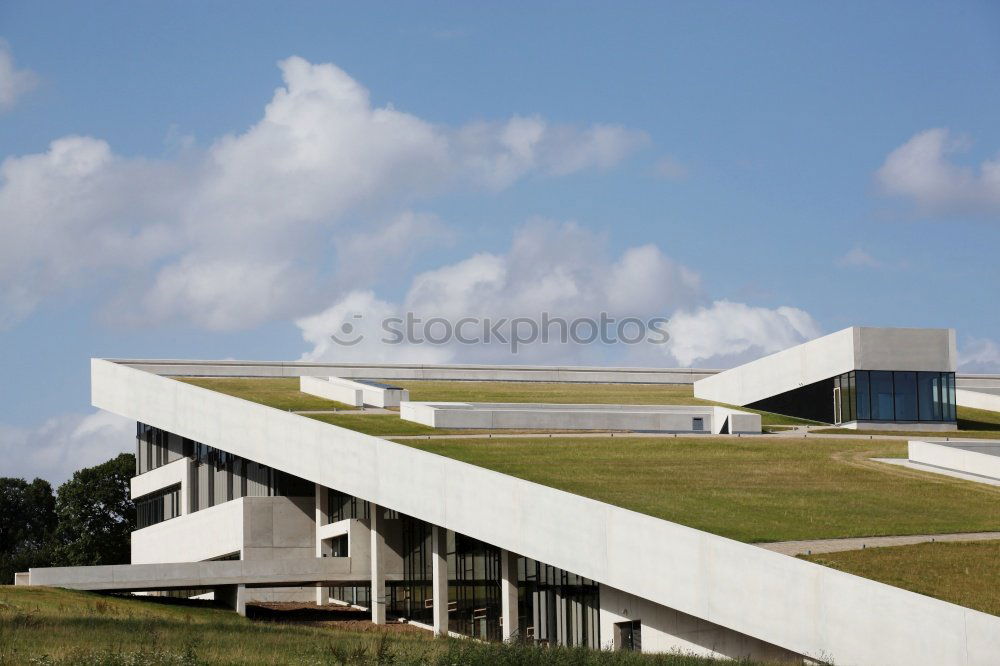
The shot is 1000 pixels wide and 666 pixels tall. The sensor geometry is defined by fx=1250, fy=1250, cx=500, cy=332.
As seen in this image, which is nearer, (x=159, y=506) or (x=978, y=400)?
(x=159, y=506)

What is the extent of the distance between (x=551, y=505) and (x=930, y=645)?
432 inches

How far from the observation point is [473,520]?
34.3m

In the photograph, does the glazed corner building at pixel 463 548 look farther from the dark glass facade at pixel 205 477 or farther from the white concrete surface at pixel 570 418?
the white concrete surface at pixel 570 418

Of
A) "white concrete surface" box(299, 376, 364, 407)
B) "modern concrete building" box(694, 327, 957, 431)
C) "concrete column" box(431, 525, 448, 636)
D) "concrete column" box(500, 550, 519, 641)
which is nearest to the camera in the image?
"concrete column" box(500, 550, 519, 641)

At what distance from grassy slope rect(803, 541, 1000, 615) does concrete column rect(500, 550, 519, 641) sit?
477 inches

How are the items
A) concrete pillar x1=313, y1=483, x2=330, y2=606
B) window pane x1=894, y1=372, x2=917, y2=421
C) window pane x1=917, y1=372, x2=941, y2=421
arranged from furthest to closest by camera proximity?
window pane x1=917, y1=372, x2=941, y2=421
window pane x1=894, y1=372, x2=917, y2=421
concrete pillar x1=313, y1=483, x2=330, y2=606

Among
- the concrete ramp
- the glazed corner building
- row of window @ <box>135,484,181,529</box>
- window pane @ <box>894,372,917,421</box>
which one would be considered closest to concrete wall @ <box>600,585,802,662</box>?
the glazed corner building

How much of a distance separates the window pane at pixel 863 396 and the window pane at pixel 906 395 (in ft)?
4.35

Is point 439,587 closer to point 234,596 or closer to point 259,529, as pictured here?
point 234,596

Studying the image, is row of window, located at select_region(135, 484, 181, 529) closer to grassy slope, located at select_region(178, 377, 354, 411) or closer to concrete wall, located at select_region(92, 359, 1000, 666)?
grassy slope, located at select_region(178, 377, 354, 411)

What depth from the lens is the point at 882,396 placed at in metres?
52.3

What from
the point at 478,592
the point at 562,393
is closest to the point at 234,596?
the point at 478,592

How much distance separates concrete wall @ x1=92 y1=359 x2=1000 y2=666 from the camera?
22.9 metres

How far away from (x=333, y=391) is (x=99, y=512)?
3640 cm
